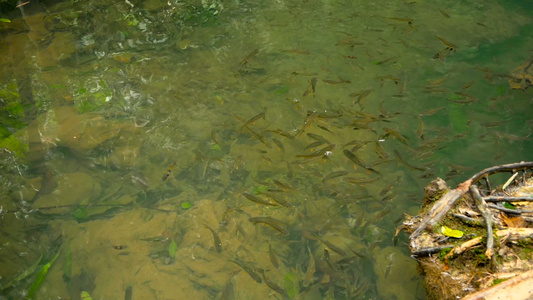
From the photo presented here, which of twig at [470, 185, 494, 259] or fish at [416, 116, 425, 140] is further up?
twig at [470, 185, 494, 259]

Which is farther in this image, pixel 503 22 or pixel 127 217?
pixel 503 22

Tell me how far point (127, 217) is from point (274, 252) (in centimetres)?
127

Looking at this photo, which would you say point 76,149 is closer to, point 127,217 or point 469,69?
point 127,217

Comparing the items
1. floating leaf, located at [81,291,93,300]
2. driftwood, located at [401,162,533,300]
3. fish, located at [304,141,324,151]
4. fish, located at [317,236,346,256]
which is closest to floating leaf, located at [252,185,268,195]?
fish, located at [304,141,324,151]

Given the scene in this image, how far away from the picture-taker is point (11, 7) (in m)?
6.52

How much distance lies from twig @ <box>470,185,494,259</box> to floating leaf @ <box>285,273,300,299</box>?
4.14 feet

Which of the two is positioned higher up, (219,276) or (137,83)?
(137,83)

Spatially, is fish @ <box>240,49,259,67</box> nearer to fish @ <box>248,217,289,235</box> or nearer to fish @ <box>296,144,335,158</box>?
fish @ <box>296,144,335,158</box>

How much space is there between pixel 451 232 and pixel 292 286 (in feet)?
3.73

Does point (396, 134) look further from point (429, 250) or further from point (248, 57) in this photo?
point (248, 57)

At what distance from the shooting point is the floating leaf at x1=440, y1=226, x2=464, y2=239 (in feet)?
9.04

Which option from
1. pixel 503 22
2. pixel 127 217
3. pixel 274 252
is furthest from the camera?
pixel 503 22

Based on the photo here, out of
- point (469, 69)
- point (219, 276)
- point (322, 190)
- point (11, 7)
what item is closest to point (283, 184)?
point (322, 190)

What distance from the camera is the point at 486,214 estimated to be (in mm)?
2713
